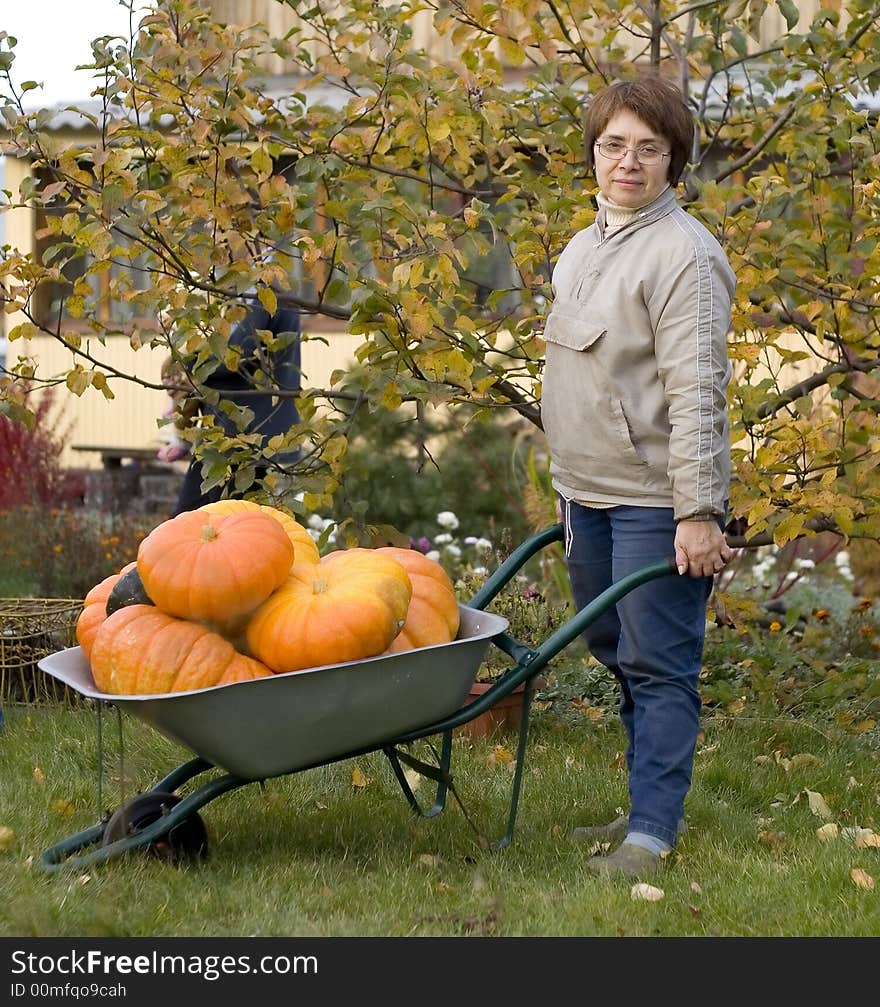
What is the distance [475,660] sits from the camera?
3018 millimetres

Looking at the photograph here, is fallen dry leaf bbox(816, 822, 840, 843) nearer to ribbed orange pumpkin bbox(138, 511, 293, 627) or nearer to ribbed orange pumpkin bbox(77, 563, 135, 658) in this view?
ribbed orange pumpkin bbox(138, 511, 293, 627)

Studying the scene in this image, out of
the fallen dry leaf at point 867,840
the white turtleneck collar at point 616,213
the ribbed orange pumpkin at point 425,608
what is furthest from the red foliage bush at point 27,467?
the fallen dry leaf at point 867,840

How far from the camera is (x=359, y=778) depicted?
3820 millimetres

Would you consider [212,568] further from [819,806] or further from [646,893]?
[819,806]

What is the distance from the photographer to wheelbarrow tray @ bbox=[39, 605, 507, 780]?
8.96 feet

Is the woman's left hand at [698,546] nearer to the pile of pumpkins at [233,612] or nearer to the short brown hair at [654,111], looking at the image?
the pile of pumpkins at [233,612]

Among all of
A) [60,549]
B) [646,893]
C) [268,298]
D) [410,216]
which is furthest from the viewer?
[60,549]

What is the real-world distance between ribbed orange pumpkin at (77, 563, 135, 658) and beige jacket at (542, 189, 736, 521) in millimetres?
1023

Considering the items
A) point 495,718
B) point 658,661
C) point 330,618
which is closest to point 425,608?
point 330,618

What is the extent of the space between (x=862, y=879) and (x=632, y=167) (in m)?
1.57

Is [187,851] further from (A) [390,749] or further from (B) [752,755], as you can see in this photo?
(B) [752,755]

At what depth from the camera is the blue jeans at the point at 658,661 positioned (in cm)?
311
